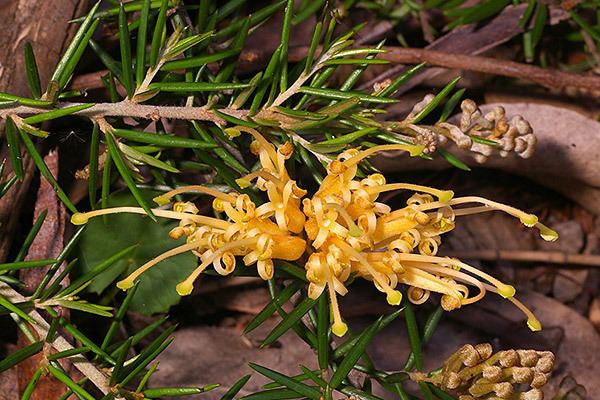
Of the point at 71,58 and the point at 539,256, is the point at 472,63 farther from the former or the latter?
the point at 71,58

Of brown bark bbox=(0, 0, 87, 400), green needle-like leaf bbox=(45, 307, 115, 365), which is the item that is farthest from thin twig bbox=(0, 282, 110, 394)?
brown bark bbox=(0, 0, 87, 400)

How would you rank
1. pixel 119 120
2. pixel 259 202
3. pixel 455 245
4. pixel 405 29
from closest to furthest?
1. pixel 259 202
2. pixel 119 120
3. pixel 405 29
4. pixel 455 245

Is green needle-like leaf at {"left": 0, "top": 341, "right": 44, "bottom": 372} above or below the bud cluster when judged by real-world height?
above

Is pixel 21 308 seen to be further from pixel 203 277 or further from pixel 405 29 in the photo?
pixel 405 29

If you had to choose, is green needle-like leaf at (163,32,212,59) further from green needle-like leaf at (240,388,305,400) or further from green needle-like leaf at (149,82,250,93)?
green needle-like leaf at (240,388,305,400)

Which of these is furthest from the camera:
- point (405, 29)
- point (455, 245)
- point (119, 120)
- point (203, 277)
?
point (455, 245)

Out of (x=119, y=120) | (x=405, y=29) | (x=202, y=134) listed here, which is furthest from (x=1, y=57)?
(x=405, y=29)

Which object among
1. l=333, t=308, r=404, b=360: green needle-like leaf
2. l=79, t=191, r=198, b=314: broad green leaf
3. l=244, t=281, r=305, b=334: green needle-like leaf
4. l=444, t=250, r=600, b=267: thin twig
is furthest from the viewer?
l=444, t=250, r=600, b=267: thin twig
